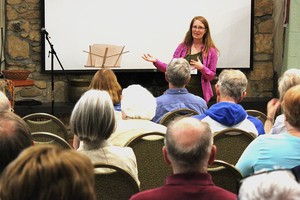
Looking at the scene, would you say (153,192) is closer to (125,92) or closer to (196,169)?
(196,169)

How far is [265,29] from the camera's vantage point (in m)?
7.62

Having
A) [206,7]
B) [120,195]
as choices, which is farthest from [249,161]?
[206,7]

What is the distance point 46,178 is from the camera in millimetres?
1276

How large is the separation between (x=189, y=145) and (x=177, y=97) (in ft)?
8.17

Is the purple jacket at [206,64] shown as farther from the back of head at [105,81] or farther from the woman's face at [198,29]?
the back of head at [105,81]

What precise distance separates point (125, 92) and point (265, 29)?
452 cm

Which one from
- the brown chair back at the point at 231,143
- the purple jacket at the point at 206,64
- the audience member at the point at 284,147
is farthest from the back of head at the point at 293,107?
the purple jacket at the point at 206,64

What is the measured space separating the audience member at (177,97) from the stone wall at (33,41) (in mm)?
3046

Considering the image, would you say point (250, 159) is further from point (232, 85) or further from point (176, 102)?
point (176, 102)

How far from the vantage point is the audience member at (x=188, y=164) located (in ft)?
Answer: 6.07

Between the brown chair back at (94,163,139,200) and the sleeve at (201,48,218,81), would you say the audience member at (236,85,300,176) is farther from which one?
the sleeve at (201,48,218,81)

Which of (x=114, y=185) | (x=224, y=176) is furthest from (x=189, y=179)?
(x=224, y=176)

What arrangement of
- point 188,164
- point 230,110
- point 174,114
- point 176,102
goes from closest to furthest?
point 188,164
point 230,110
point 174,114
point 176,102

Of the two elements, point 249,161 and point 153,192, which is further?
point 249,161
